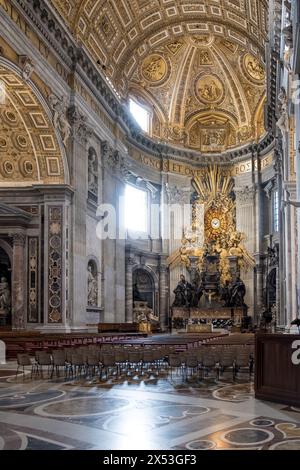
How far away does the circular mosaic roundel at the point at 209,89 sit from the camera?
33.8 meters

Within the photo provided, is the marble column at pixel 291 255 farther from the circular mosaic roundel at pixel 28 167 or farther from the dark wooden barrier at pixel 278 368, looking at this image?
the dark wooden barrier at pixel 278 368

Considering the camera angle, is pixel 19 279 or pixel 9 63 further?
pixel 19 279

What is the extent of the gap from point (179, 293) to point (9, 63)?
59.6ft

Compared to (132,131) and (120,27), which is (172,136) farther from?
(120,27)

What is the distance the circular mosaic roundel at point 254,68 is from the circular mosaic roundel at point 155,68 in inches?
178

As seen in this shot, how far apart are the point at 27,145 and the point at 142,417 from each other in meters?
14.8

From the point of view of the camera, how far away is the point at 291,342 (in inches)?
291

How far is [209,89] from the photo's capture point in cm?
3422

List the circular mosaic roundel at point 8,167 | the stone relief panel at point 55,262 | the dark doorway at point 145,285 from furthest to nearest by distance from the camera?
the dark doorway at point 145,285 → the circular mosaic roundel at point 8,167 → the stone relief panel at point 55,262

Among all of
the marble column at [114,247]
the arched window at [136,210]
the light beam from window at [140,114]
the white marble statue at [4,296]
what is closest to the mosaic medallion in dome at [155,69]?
A: the light beam from window at [140,114]

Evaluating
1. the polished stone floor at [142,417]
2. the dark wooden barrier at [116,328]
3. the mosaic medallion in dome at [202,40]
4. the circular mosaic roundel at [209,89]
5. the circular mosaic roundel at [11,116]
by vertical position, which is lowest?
the dark wooden barrier at [116,328]

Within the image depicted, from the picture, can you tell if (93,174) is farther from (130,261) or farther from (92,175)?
(130,261)

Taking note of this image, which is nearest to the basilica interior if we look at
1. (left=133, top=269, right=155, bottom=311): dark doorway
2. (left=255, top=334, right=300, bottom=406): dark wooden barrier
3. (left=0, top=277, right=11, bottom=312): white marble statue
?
(left=255, top=334, right=300, bottom=406): dark wooden barrier
